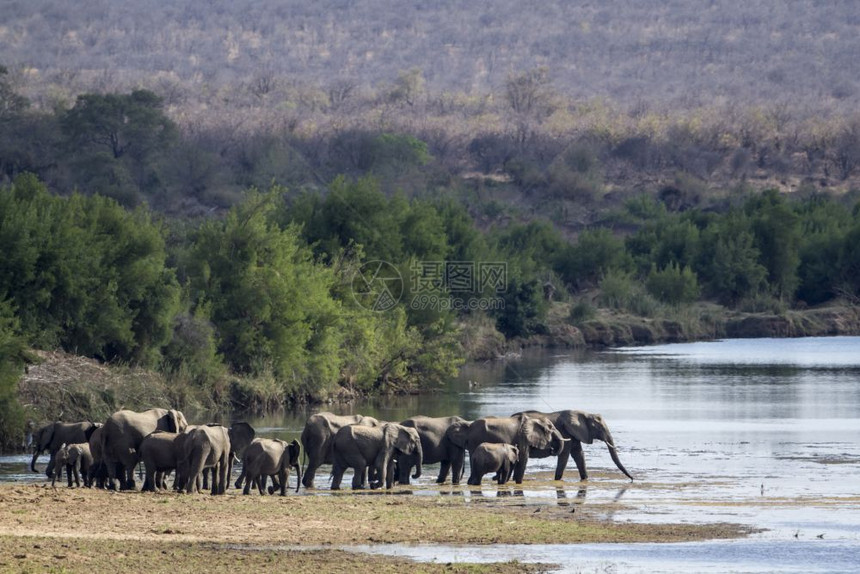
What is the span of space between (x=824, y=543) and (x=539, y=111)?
6004 inches

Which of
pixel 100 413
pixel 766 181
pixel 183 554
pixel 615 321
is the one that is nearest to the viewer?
pixel 183 554

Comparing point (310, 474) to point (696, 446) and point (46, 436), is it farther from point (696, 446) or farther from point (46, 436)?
point (696, 446)

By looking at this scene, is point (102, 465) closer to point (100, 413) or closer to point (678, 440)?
point (100, 413)

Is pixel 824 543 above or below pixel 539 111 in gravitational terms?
below

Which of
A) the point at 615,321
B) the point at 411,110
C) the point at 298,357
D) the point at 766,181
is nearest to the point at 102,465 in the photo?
the point at 298,357

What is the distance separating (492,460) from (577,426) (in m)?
3.25

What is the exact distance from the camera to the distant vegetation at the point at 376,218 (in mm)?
42844

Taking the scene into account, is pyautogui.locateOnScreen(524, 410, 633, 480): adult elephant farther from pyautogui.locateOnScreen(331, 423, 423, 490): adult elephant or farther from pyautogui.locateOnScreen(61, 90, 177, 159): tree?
pyautogui.locateOnScreen(61, 90, 177, 159): tree

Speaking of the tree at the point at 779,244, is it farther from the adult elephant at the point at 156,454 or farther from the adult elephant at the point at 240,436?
the adult elephant at the point at 156,454

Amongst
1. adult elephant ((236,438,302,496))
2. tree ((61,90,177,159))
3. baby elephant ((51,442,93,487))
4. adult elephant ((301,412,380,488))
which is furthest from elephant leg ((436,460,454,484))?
tree ((61,90,177,159))

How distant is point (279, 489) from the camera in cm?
2748

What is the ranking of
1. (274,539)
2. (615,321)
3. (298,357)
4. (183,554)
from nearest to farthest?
(183,554) → (274,539) → (298,357) → (615,321)

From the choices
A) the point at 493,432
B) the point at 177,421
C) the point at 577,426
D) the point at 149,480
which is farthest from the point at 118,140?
the point at 149,480

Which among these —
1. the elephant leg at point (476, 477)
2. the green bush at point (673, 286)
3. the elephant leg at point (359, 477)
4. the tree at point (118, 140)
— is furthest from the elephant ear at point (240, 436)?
the tree at point (118, 140)
